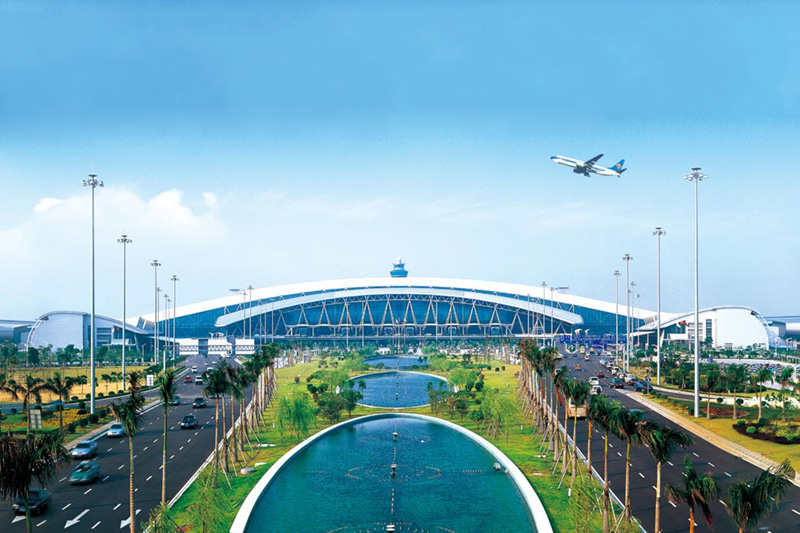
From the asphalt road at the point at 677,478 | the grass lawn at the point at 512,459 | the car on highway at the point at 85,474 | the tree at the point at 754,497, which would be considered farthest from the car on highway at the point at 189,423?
the tree at the point at 754,497

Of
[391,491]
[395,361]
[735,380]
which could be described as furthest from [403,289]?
[391,491]

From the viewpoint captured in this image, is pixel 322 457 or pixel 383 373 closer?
pixel 322 457

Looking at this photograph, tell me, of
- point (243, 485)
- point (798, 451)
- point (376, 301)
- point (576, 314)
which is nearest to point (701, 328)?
point (576, 314)

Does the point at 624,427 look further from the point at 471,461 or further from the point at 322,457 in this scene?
the point at 322,457

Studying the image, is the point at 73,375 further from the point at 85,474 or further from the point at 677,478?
the point at 677,478

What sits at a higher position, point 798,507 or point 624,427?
point 624,427

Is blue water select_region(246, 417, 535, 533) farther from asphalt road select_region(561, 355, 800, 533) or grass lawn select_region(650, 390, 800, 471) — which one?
grass lawn select_region(650, 390, 800, 471)
